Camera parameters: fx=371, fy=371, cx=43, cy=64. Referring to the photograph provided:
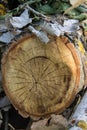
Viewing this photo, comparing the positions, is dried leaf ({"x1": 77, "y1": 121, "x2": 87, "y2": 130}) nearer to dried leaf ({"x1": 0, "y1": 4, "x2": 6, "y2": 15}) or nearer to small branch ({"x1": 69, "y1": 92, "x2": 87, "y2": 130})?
small branch ({"x1": 69, "y1": 92, "x2": 87, "y2": 130})

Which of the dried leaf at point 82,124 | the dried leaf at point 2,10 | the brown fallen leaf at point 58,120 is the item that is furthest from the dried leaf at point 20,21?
the dried leaf at point 82,124

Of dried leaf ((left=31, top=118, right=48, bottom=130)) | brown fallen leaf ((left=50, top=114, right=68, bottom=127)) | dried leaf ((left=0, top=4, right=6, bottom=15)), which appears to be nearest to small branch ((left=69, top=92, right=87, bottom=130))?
brown fallen leaf ((left=50, top=114, right=68, bottom=127))

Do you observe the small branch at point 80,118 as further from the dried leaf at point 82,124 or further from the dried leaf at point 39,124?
the dried leaf at point 39,124

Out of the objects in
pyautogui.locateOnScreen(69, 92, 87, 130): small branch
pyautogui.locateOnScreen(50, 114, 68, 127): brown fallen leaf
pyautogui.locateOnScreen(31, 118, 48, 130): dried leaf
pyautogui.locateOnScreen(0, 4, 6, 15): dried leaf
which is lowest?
pyautogui.locateOnScreen(31, 118, 48, 130): dried leaf

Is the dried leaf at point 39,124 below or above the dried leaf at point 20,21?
below

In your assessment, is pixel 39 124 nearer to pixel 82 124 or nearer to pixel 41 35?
pixel 82 124

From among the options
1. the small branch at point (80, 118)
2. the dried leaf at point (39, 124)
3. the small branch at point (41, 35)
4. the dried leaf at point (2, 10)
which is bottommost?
the dried leaf at point (39, 124)

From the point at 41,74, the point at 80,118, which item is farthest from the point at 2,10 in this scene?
the point at 80,118

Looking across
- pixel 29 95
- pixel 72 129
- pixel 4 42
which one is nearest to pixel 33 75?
pixel 29 95
